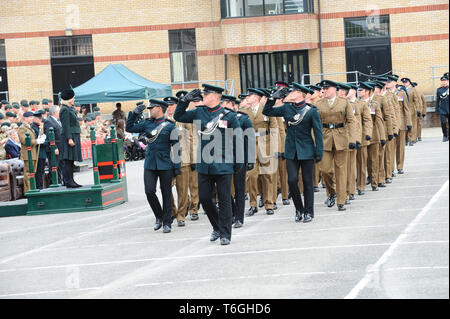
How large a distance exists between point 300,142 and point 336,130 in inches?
53.8

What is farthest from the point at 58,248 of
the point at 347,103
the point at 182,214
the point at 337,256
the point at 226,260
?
the point at 347,103

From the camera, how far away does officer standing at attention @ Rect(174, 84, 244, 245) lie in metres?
10.3

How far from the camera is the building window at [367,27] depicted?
109 ft

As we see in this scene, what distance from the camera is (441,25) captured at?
32125 mm

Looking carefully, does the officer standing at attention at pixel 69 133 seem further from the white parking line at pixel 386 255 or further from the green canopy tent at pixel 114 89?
the green canopy tent at pixel 114 89

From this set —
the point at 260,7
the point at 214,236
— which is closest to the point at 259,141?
the point at 214,236

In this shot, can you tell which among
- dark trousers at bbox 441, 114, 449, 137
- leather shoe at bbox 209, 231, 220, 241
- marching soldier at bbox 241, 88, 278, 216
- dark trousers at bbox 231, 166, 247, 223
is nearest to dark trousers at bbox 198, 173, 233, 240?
leather shoe at bbox 209, 231, 220, 241

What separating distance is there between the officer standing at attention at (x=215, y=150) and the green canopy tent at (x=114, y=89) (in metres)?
15.0

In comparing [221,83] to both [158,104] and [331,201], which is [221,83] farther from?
[158,104]

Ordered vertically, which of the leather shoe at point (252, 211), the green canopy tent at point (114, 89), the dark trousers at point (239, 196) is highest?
the green canopy tent at point (114, 89)

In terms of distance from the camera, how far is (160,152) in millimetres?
11859

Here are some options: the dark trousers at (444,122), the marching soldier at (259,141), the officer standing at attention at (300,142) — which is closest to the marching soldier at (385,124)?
the marching soldier at (259,141)

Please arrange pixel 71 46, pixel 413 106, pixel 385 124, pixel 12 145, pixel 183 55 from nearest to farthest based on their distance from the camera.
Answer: pixel 385 124
pixel 12 145
pixel 413 106
pixel 183 55
pixel 71 46

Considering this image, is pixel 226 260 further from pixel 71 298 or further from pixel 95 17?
pixel 95 17
